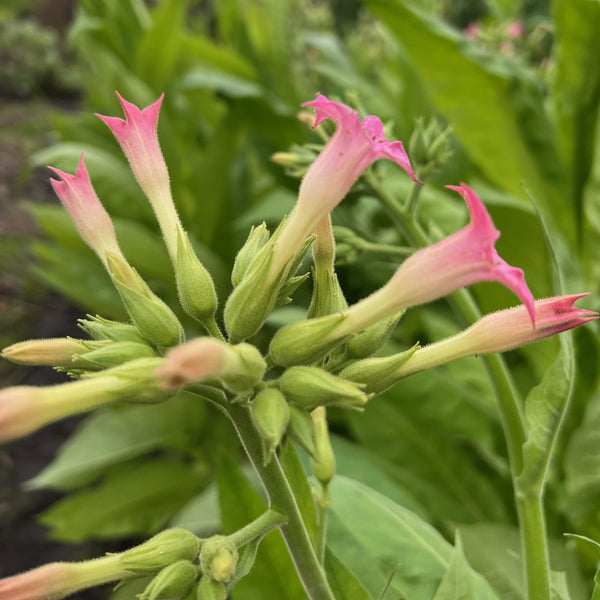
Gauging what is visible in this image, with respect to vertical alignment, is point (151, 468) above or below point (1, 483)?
above

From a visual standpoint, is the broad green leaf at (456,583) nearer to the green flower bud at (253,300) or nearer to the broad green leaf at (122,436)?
the green flower bud at (253,300)

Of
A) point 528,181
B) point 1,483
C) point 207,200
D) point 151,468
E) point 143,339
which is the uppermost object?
point 143,339

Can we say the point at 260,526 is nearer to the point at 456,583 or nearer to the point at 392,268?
the point at 456,583

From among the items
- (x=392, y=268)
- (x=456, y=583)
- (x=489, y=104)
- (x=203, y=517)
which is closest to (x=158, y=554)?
(x=456, y=583)

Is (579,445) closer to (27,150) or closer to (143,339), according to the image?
(143,339)

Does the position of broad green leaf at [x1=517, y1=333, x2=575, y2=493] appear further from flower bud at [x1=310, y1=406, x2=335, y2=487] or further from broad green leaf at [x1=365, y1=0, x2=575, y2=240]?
broad green leaf at [x1=365, y1=0, x2=575, y2=240]

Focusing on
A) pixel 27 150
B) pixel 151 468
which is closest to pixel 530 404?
pixel 151 468
